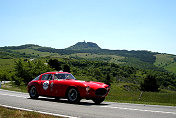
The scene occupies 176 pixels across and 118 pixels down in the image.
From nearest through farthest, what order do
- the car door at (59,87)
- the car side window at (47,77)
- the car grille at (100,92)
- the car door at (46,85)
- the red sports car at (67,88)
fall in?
the red sports car at (67,88) < the car grille at (100,92) < the car door at (59,87) < the car door at (46,85) < the car side window at (47,77)

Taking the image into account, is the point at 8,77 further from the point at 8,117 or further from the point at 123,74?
the point at 123,74

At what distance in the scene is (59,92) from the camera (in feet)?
39.2

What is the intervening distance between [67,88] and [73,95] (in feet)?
1.66

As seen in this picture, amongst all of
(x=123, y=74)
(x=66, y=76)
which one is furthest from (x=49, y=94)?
(x=123, y=74)

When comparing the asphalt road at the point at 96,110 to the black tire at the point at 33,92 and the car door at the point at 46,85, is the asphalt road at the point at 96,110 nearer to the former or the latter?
the car door at the point at 46,85

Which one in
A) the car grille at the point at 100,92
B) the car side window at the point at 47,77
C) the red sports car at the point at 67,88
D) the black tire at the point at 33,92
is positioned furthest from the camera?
the black tire at the point at 33,92

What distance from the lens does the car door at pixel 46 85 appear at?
12.5 metres

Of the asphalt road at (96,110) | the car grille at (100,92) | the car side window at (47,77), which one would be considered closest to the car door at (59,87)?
the car side window at (47,77)

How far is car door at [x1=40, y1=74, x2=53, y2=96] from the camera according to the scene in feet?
41.1

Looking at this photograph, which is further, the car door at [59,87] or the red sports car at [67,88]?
the car door at [59,87]

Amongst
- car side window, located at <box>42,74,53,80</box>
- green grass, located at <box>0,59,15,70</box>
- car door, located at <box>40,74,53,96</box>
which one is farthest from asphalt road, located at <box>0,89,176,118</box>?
green grass, located at <box>0,59,15,70</box>

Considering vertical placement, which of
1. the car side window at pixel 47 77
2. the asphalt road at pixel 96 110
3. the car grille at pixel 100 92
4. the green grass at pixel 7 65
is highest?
the car side window at pixel 47 77

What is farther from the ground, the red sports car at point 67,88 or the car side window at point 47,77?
the car side window at point 47,77

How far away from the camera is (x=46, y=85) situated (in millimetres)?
12750
